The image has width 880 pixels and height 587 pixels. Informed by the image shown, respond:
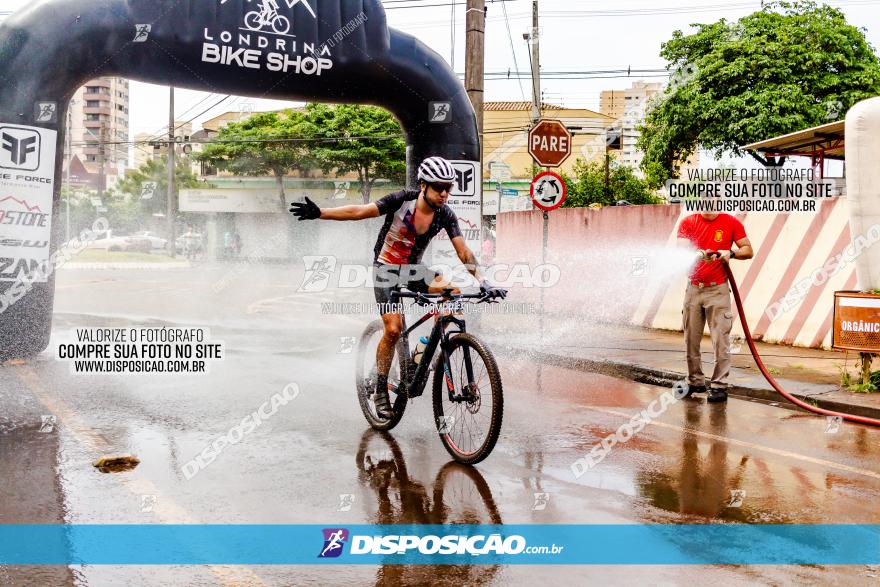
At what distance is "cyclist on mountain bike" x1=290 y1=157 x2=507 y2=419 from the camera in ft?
20.0

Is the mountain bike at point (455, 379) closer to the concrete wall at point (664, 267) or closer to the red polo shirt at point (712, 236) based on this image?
the red polo shirt at point (712, 236)

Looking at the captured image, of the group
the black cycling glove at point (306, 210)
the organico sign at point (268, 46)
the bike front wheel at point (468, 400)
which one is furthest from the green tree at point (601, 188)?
the black cycling glove at point (306, 210)

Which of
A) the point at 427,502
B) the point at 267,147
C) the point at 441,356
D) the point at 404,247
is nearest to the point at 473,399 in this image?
the point at 441,356

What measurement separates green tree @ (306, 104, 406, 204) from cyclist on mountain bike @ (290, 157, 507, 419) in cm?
3532

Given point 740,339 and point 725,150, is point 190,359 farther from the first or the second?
point 725,150

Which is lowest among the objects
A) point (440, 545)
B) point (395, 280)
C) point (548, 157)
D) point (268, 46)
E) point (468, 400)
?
point (440, 545)

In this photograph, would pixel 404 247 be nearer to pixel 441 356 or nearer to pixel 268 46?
pixel 441 356

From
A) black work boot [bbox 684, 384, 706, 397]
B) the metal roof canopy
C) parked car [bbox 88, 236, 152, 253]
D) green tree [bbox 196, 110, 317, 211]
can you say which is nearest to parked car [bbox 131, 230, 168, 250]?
parked car [bbox 88, 236, 152, 253]

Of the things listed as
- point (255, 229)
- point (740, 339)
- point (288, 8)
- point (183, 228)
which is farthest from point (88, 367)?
point (183, 228)

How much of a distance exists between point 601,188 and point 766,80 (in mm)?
8521

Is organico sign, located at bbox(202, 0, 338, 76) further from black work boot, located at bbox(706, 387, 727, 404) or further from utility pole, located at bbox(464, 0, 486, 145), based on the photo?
black work boot, located at bbox(706, 387, 727, 404)

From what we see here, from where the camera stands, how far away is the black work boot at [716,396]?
8.31 meters

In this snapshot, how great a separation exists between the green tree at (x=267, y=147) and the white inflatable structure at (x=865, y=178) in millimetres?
35960

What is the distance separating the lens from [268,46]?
11070mm
